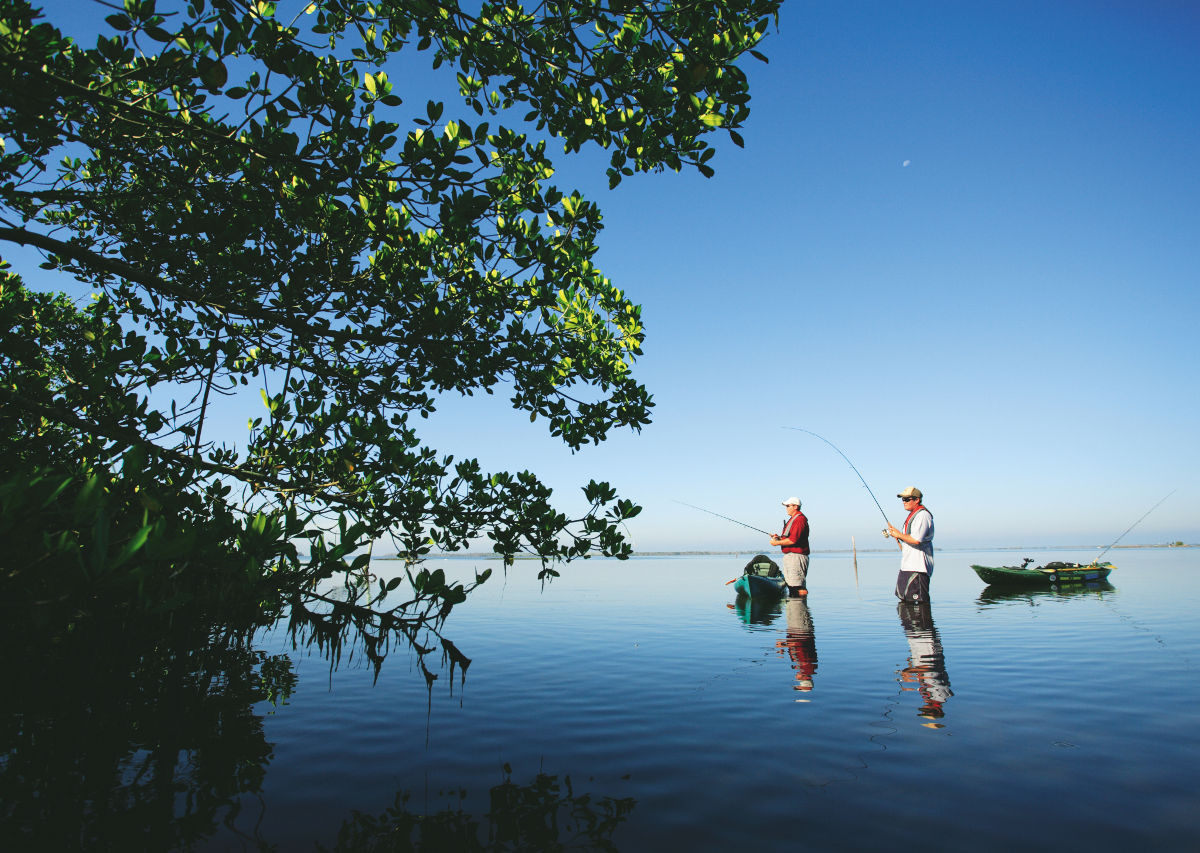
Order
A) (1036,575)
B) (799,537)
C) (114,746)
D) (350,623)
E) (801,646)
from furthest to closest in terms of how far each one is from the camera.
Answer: (1036,575) → (799,537) → (801,646) → (114,746) → (350,623)

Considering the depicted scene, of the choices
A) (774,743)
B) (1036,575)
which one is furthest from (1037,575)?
(774,743)

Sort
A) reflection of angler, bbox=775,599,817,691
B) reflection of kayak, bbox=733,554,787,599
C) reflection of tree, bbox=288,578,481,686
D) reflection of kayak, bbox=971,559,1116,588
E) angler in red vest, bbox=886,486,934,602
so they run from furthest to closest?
reflection of kayak, bbox=971,559,1116,588 → reflection of kayak, bbox=733,554,787,599 → angler in red vest, bbox=886,486,934,602 → reflection of angler, bbox=775,599,817,691 → reflection of tree, bbox=288,578,481,686

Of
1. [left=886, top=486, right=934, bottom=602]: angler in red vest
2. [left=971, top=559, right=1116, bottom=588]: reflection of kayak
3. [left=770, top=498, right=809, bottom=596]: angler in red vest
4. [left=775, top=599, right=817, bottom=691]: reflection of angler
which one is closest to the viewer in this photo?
[left=775, top=599, right=817, bottom=691]: reflection of angler

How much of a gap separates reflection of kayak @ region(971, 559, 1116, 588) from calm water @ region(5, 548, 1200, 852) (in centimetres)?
1678

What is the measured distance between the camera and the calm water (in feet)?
14.2

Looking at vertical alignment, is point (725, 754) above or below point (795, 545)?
below

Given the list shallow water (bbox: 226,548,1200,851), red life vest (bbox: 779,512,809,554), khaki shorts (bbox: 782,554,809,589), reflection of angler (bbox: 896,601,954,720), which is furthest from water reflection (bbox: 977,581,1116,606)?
shallow water (bbox: 226,548,1200,851)

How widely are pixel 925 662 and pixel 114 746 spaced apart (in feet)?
37.3

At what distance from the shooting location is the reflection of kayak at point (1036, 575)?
88.2ft

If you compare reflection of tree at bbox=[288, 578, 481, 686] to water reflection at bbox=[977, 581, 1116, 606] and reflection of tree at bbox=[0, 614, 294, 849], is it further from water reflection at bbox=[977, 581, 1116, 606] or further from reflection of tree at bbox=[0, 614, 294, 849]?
water reflection at bbox=[977, 581, 1116, 606]

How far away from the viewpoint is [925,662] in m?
10.0

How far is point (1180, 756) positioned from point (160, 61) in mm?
10842

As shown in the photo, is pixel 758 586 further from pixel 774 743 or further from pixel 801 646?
pixel 774 743

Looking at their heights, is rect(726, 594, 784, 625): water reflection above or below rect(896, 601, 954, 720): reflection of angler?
below
